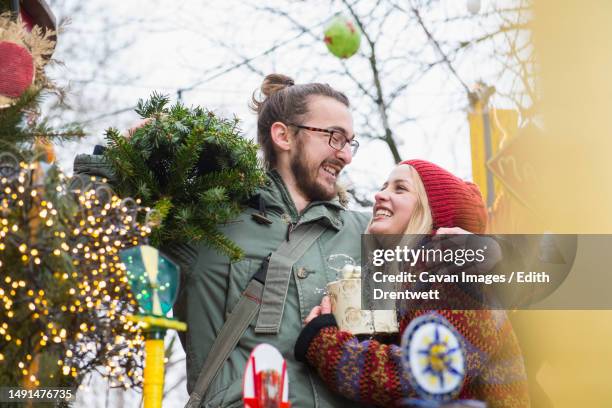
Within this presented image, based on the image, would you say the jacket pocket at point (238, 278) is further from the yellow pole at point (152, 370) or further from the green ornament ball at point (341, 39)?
the green ornament ball at point (341, 39)

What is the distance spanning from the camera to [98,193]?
8.25ft

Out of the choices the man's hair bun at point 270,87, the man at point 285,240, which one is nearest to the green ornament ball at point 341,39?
the man's hair bun at point 270,87

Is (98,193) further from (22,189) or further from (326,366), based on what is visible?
(326,366)

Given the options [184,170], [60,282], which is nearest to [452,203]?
[184,170]

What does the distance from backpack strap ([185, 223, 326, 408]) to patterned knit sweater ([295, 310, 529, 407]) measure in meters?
0.27

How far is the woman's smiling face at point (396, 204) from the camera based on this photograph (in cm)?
317

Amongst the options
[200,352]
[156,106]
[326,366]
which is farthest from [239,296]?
[156,106]

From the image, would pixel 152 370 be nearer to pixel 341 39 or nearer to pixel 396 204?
pixel 396 204

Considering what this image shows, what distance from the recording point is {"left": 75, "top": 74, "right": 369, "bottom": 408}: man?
3.01 meters

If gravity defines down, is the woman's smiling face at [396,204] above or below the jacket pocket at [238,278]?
above

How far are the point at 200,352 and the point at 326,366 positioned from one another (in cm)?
57

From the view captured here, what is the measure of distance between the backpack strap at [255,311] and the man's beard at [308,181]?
400 mm

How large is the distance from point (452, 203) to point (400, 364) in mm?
675

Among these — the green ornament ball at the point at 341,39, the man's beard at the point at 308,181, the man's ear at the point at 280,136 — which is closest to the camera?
the man's beard at the point at 308,181
